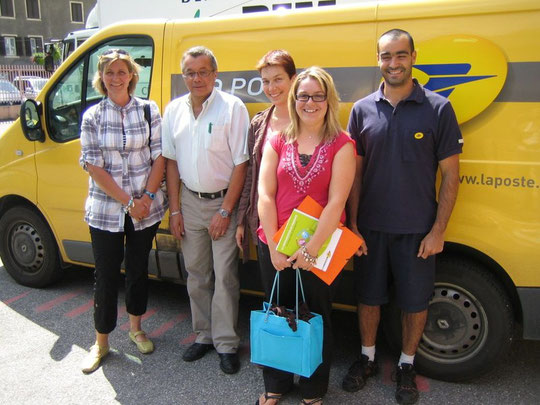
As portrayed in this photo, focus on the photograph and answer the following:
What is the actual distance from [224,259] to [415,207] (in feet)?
3.84

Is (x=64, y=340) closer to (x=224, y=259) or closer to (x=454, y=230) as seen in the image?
(x=224, y=259)

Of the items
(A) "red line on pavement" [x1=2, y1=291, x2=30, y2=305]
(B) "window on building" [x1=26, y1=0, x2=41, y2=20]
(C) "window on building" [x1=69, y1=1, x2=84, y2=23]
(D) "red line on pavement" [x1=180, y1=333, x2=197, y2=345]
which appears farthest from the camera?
(C) "window on building" [x1=69, y1=1, x2=84, y2=23]

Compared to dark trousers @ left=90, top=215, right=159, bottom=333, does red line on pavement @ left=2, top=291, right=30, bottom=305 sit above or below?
below

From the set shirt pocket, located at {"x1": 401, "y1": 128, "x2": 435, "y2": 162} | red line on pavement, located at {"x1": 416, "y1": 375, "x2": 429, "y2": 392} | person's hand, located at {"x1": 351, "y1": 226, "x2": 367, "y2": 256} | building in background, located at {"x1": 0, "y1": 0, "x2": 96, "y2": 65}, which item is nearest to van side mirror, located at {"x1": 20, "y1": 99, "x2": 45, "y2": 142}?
person's hand, located at {"x1": 351, "y1": 226, "x2": 367, "y2": 256}

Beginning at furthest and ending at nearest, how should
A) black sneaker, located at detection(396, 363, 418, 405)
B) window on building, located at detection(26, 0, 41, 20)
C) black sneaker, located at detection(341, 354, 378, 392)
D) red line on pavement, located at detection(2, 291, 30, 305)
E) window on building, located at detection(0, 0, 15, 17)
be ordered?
window on building, located at detection(26, 0, 41, 20) < window on building, located at detection(0, 0, 15, 17) < red line on pavement, located at detection(2, 291, 30, 305) < black sneaker, located at detection(341, 354, 378, 392) < black sneaker, located at detection(396, 363, 418, 405)

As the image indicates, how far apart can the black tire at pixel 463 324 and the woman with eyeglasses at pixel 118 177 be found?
5.24 feet

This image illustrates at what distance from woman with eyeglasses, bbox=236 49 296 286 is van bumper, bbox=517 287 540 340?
4.36ft

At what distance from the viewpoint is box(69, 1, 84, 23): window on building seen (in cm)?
3872

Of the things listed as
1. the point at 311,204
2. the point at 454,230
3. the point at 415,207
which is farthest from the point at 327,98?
the point at 454,230

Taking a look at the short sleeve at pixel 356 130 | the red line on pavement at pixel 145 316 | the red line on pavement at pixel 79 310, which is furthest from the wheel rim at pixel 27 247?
the short sleeve at pixel 356 130

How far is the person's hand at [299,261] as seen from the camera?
7.86ft

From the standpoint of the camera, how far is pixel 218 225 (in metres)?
2.96

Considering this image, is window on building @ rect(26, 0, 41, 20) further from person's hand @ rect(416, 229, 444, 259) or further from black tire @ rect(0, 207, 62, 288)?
person's hand @ rect(416, 229, 444, 259)

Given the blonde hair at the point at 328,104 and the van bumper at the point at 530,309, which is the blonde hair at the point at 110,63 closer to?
the blonde hair at the point at 328,104
